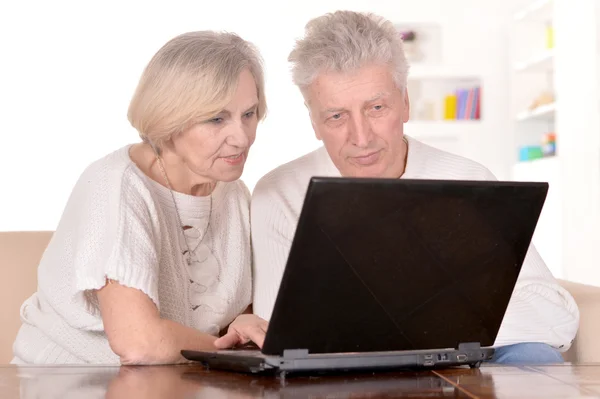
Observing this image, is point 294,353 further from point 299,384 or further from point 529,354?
point 529,354

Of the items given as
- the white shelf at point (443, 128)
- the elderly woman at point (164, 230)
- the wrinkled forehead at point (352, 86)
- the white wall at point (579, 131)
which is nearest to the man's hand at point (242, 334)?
the elderly woman at point (164, 230)

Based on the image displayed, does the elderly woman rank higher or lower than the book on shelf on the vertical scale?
lower

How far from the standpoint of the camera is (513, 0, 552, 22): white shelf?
6368 millimetres

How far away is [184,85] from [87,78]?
523cm

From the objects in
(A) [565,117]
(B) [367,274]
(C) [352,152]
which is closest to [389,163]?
(C) [352,152]

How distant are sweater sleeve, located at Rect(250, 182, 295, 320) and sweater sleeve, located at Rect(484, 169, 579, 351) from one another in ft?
1.58

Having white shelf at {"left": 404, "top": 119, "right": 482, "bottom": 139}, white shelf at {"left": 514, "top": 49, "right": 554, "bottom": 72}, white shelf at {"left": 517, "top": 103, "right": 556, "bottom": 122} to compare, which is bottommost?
white shelf at {"left": 404, "top": 119, "right": 482, "bottom": 139}

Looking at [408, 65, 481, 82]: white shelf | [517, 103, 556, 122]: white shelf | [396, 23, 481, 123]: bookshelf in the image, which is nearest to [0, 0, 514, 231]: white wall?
[396, 23, 481, 123]: bookshelf

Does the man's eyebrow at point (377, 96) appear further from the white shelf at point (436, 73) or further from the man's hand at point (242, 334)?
the white shelf at point (436, 73)

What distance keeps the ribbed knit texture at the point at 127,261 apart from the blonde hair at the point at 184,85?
0.31 feet

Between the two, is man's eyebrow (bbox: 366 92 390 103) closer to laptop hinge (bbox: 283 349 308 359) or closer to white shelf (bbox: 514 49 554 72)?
laptop hinge (bbox: 283 349 308 359)

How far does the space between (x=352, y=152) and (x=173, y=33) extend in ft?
16.8

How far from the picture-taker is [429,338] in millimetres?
1225

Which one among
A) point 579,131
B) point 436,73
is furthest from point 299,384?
point 436,73
